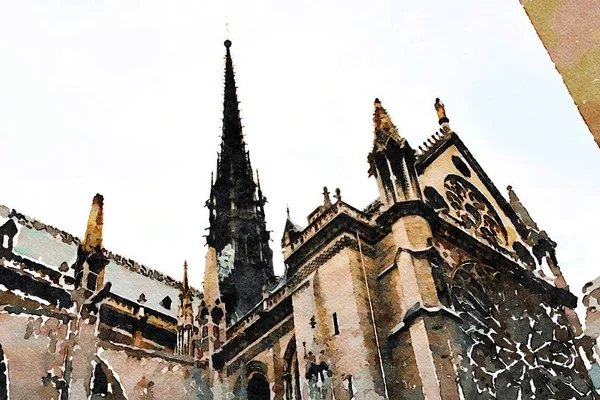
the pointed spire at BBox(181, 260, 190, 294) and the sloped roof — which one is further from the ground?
the sloped roof

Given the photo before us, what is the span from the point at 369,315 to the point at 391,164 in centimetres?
408

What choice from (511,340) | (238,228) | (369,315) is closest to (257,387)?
(369,315)

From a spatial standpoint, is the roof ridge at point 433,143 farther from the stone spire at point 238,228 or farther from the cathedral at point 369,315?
the stone spire at point 238,228

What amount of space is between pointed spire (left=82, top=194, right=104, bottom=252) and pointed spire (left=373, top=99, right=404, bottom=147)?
24.2 ft

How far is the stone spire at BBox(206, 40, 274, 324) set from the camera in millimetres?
23656

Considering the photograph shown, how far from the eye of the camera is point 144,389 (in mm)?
14977

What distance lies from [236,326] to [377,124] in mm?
6712

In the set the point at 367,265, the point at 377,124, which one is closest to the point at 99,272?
the point at 367,265

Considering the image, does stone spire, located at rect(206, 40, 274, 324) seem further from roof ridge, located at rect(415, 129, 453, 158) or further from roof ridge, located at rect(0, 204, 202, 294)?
roof ridge, located at rect(415, 129, 453, 158)

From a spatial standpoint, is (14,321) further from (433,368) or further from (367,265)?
(433,368)

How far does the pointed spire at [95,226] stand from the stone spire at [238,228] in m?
7.60

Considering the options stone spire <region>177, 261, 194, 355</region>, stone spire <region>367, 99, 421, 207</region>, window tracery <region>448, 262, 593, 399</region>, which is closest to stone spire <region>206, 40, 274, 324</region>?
stone spire <region>177, 261, 194, 355</region>

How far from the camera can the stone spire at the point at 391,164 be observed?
14320mm

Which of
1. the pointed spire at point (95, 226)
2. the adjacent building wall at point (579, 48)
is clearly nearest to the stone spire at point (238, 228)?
the pointed spire at point (95, 226)
